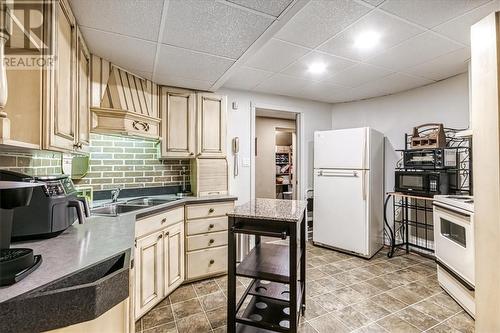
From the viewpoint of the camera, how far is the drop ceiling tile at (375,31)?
1.81m

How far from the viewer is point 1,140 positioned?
85cm

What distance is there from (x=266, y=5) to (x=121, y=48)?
3.93 ft

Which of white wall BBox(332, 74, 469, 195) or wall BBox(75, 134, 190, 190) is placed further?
white wall BBox(332, 74, 469, 195)

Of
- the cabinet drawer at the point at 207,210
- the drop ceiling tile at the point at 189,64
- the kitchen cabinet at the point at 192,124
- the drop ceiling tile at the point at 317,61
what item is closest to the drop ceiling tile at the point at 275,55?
the drop ceiling tile at the point at 317,61

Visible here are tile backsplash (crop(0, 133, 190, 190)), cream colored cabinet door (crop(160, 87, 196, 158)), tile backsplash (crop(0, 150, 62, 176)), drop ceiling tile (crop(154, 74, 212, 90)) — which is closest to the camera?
tile backsplash (crop(0, 150, 62, 176))

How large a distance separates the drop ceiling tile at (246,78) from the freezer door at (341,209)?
1.60m

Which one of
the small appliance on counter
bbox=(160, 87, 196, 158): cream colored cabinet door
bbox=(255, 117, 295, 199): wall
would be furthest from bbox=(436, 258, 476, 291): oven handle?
bbox=(255, 117, 295, 199): wall

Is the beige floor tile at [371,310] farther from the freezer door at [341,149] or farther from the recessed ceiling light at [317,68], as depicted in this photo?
the recessed ceiling light at [317,68]

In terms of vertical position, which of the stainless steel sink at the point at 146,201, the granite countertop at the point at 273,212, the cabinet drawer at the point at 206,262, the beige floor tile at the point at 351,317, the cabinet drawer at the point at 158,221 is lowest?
the beige floor tile at the point at 351,317

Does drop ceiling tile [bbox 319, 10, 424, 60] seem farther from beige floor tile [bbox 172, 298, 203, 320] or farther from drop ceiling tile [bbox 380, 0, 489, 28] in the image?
beige floor tile [bbox 172, 298, 203, 320]

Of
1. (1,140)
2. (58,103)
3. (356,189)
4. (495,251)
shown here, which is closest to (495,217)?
(495,251)

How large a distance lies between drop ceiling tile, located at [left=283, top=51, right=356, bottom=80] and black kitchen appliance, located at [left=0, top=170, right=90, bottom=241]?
2.28 metres

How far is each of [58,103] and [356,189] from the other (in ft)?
10.5

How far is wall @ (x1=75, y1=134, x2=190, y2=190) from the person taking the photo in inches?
94.0
